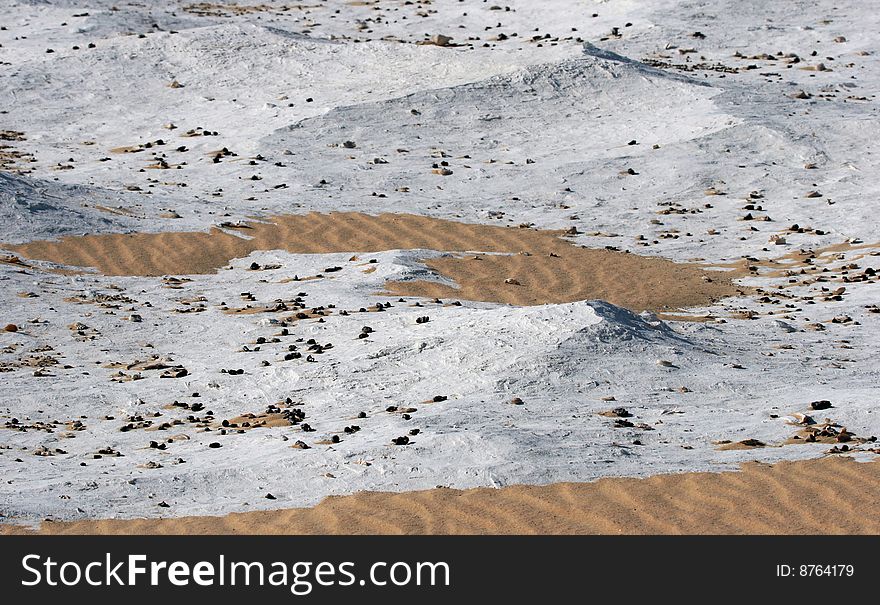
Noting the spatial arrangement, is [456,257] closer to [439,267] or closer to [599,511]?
[439,267]

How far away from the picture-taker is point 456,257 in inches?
545

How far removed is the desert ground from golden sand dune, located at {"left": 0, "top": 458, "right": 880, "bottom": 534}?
0.03 m

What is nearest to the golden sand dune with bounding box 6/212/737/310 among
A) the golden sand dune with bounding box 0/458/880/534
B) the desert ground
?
the desert ground

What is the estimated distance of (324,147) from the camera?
59.0 ft

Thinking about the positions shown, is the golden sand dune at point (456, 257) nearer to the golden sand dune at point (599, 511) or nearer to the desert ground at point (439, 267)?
the desert ground at point (439, 267)

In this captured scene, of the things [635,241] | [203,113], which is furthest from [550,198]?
[203,113]

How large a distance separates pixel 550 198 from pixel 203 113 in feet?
19.2

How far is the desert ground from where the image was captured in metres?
7.65

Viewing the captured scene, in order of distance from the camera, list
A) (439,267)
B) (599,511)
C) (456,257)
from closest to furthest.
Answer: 1. (599,511)
2. (439,267)
3. (456,257)

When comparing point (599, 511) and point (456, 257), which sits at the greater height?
point (456, 257)

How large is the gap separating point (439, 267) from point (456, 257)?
1.66 ft

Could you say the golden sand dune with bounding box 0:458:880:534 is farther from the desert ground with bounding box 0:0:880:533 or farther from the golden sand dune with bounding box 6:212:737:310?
the golden sand dune with bounding box 6:212:737:310

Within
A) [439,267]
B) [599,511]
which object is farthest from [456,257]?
[599,511]
